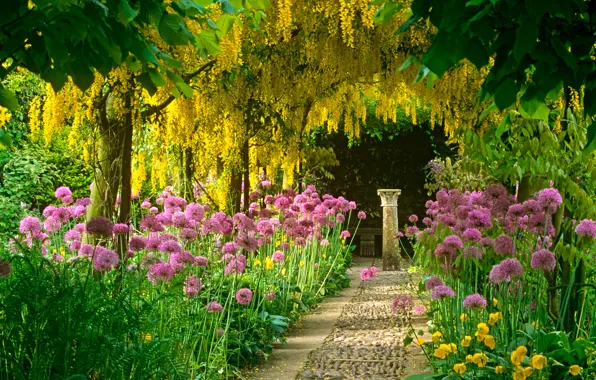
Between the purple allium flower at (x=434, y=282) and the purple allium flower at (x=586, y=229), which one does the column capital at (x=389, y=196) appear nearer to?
the purple allium flower at (x=434, y=282)

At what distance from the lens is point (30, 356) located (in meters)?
3.16

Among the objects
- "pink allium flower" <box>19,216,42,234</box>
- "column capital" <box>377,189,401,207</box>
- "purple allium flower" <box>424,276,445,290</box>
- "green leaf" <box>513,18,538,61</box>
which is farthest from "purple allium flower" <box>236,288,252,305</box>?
"column capital" <box>377,189,401,207</box>

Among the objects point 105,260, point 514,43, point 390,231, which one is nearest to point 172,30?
point 514,43

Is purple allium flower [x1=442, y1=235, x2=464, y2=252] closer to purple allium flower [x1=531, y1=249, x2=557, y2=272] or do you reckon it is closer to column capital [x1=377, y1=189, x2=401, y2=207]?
purple allium flower [x1=531, y1=249, x2=557, y2=272]

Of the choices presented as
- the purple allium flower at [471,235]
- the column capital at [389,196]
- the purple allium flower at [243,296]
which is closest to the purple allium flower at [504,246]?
the purple allium flower at [471,235]

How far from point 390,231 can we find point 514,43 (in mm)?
9744

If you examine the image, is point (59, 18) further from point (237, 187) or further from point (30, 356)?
point (237, 187)

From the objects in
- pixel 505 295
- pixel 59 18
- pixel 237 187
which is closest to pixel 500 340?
pixel 505 295

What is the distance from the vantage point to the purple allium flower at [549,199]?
382 centimetres

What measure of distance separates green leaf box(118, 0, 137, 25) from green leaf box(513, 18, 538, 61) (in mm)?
964

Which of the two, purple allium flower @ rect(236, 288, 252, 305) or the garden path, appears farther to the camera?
the garden path

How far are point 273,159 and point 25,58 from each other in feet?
18.5

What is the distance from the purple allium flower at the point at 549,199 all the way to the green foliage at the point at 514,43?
138cm

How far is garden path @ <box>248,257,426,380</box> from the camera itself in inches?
192
